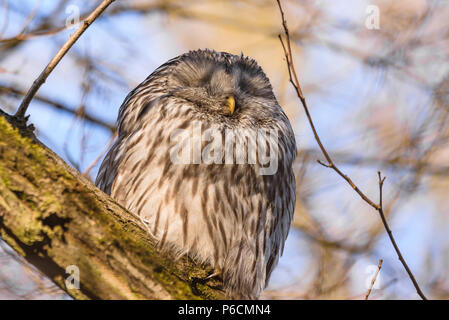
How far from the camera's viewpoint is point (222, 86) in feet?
13.3

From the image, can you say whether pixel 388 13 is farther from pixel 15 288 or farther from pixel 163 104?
pixel 15 288

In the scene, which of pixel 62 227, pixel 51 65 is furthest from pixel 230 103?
pixel 62 227

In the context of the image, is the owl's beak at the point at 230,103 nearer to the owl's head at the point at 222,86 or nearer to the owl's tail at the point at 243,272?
the owl's head at the point at 222,86

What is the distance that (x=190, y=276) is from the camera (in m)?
3.09

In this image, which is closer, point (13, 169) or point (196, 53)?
point (13, 169)

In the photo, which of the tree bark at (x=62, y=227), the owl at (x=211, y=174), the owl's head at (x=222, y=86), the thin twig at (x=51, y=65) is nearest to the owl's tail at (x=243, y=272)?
the owl at (x=211, y=174)

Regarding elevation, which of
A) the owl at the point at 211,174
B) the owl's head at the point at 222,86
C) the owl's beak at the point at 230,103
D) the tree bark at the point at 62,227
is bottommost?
the tree bark at the point at 62,227

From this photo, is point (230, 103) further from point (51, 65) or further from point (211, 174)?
point (51, 65)

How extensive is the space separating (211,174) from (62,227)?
4.04ft

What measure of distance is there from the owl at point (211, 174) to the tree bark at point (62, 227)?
561 millimetres

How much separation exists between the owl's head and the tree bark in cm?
143

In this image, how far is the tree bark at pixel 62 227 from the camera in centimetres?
236
